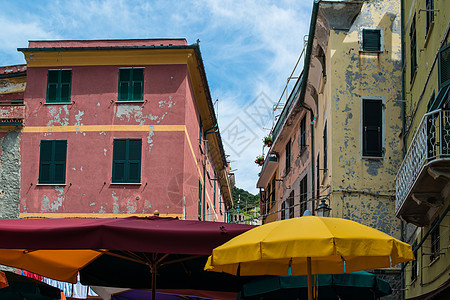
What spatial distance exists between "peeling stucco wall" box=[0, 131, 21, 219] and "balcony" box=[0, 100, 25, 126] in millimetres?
375

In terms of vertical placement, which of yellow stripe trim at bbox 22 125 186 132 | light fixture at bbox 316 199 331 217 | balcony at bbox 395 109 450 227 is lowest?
light fixture at bbox 316 199 331 217

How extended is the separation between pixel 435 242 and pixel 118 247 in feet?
26.2

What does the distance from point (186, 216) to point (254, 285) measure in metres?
15.0

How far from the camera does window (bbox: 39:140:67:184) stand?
77.5ft

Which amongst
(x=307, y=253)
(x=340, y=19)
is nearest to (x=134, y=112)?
(x=340, y=19)

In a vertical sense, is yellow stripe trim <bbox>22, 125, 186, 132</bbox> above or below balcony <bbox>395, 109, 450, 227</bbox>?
above

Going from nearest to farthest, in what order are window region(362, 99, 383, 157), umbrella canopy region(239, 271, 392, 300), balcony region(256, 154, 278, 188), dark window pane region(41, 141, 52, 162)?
1. umbrella canopy region(239, 271, 392, 300)
2. window region(362, 99, 383, 157)
3. dark window pane region(41, 141, 52, 162)
4. balcony region(256, 154, 278, 188)

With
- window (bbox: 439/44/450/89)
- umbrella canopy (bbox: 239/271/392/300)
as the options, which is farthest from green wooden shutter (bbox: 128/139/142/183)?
umbrella canopy (bbox: 239/271/392/300)

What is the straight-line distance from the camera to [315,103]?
2252cm

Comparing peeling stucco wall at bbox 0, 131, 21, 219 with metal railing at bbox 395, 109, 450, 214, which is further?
peeling stucco wall at bbox 0, 131, 21, 219

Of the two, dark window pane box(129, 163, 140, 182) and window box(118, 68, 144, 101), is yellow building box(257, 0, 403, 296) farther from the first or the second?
window box(118, 68, 144, 101)

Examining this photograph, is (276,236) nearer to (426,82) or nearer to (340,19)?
(426,82)

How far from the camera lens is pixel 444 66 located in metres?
Answer: 12.0

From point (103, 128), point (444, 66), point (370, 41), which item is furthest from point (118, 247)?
point (103, 128)
